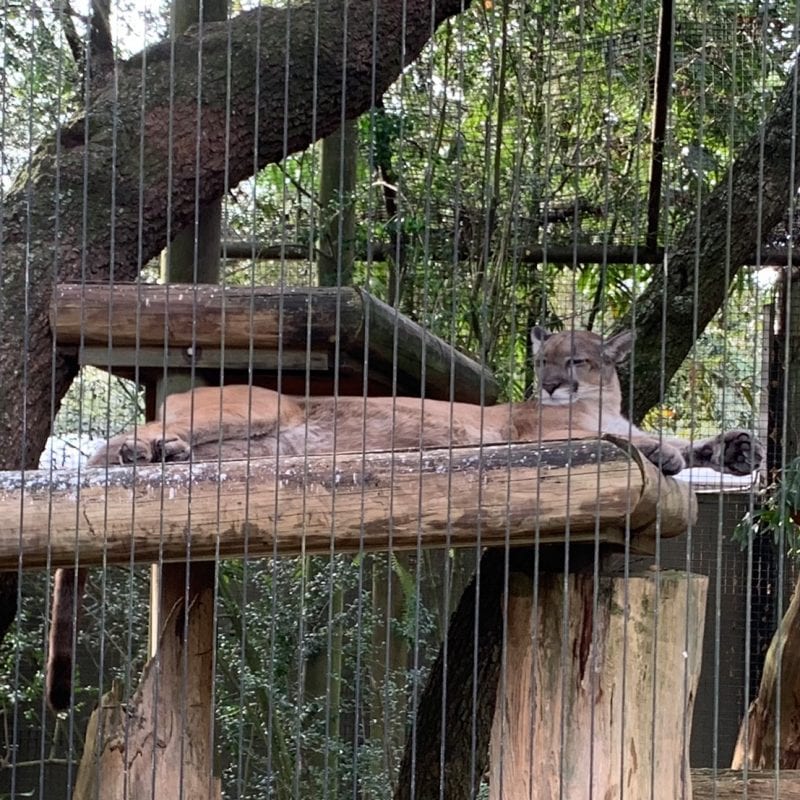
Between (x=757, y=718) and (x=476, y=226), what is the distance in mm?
2511

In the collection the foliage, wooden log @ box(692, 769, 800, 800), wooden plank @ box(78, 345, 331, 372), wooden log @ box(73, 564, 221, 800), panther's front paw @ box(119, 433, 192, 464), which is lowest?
wooden log @ box(692, 769, 800, 800)

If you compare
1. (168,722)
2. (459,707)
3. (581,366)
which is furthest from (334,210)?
(168,722)

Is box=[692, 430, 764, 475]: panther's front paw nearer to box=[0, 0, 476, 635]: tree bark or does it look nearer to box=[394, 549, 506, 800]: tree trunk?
box=[394, 549, 506, 800]: tree trunk

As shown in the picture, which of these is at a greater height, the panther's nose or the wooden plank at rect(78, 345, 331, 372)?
the wooden plank at rect(78, 345, 331, 372)

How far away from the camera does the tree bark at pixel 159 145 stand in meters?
4.36

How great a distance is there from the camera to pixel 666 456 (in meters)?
3.60

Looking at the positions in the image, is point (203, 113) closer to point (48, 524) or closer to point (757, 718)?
point (48, 524)

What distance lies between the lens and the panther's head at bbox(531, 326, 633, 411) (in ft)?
14.7

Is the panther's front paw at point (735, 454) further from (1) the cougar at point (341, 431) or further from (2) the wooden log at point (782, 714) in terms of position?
(2) the wooden log at point (782, 714)

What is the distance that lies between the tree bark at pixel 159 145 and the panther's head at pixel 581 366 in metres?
1.17

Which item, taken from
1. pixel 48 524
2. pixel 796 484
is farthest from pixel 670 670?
pixel 48 524

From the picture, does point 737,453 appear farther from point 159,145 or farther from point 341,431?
point 159,145

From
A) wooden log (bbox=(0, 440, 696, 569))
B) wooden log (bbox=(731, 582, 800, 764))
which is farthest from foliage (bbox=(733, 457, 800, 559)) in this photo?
wooden log (bbox=(0, 440, 696, 569))

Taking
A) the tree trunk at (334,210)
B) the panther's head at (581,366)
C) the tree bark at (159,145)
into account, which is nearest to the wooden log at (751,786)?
the panther's head at (581,366)
